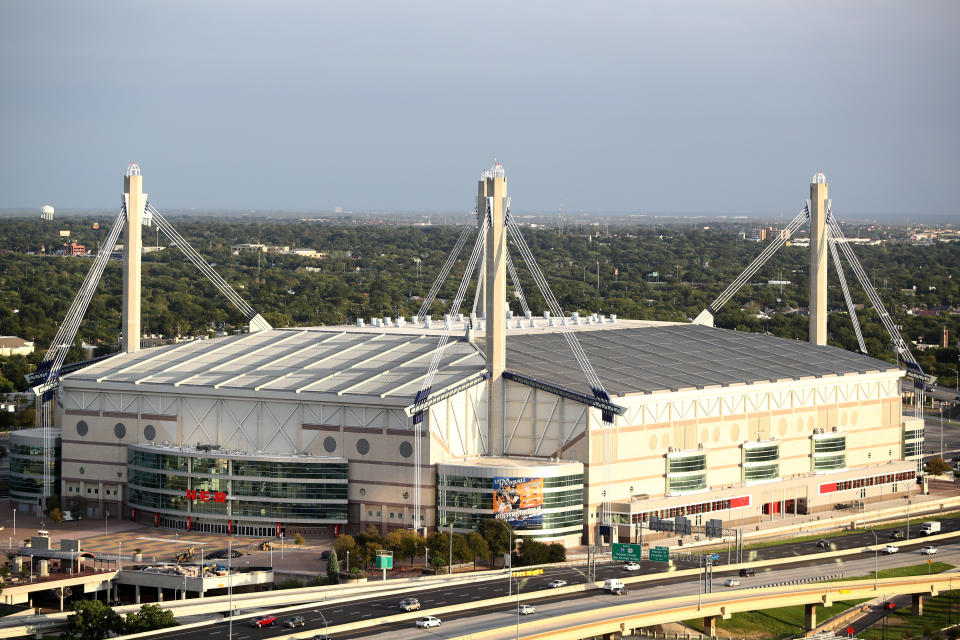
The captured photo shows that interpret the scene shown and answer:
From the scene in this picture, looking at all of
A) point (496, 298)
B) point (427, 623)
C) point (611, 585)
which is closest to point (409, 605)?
point (427, 623)

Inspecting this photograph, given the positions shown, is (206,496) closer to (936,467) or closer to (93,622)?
(93,622)

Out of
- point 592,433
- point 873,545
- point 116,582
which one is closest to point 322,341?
point 592,433

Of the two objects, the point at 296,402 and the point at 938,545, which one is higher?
the point at 296,402

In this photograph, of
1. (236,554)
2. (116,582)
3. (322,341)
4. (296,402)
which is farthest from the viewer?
(322,341)

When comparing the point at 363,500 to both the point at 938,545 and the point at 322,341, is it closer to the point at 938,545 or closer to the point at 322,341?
the point at 322,341

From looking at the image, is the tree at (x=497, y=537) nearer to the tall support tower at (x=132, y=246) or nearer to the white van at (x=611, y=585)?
the white van at (x=611, y=585)

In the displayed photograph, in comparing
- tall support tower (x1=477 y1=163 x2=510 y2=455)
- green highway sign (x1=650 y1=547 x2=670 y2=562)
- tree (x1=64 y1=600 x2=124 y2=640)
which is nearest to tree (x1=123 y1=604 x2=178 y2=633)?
tree (x1=64 y1=600 x2=124 y2=640)
